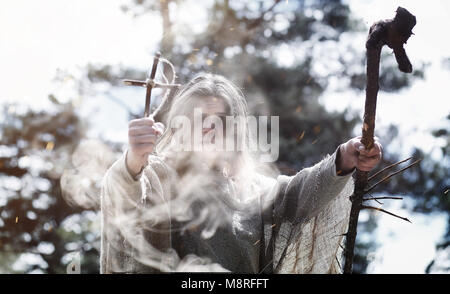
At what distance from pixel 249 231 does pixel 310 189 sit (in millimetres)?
402

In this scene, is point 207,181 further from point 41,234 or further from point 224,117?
point 41,234

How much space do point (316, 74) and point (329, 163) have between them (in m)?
6.23

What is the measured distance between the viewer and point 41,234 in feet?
26.6

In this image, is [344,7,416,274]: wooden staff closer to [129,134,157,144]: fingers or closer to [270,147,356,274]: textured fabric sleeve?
[270,147,356,274]: textured fabric sleeve

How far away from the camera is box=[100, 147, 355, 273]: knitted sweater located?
6.07 feet

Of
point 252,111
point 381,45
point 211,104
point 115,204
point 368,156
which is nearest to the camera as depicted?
point 381,45

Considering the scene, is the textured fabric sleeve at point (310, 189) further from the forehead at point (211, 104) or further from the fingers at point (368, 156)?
the forehead at point (211, 104)

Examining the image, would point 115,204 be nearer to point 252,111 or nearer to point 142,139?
point 142,139

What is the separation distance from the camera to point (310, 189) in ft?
6.41

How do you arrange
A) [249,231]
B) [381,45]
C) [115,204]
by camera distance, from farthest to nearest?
1. [249,231]
2. [115,204]
3. [381,45]

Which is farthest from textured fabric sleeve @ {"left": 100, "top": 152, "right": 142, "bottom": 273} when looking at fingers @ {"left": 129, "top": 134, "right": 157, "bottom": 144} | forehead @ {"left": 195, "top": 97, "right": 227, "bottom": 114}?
forehead @ {"left": 195, "top": 97, "right": 227, "bottom": 114}

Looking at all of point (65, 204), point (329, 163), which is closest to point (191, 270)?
point (329, 163)

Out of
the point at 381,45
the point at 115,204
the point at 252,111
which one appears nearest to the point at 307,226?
the point at 115,204

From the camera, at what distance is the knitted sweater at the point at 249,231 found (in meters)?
1.85
